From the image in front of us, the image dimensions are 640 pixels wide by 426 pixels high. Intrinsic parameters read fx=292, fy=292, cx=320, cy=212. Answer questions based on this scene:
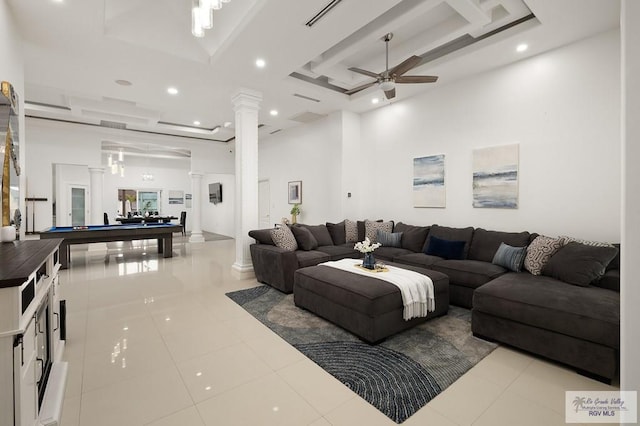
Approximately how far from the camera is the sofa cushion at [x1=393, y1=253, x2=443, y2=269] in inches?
163

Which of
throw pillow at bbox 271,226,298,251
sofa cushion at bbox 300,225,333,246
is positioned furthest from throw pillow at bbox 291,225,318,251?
sofa cushion at bbox 300,225,333,246

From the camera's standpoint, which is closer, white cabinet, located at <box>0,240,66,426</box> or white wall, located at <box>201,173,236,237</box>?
white cabinet, located at <box>0,240,66,426</box>

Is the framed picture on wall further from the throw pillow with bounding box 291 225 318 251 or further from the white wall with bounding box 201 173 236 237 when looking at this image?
the white wall with bounding box 201 173 236 237

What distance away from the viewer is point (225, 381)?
7.07 feet

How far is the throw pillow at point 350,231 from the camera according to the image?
18.9ft

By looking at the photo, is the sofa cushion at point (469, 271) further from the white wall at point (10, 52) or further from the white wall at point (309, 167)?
the white wall at point (10, 52)

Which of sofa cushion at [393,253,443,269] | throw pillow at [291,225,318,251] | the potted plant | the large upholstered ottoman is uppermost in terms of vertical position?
the potted plant

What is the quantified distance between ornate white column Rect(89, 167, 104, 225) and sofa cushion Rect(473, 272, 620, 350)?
9007mm

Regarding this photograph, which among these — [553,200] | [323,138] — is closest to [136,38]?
[323,138]

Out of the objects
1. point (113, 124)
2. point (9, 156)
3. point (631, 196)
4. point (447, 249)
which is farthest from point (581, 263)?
point (113, 124)

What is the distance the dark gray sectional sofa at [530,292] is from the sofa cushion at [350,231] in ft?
3.68

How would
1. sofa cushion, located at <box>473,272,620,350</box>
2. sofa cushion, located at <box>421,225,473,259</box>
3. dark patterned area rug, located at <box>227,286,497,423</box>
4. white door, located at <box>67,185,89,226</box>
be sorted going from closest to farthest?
dark patterned area rug, located at <box>227,286,497,423</box>
sofa cushion, located at <box>473,272,620,350</box>
sofa cushion, located at <box>421,225,473,259</box>
white door, located at <box>67,185,89,226</box>

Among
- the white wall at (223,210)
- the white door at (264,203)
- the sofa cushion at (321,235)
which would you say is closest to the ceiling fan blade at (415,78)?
the sofa cushion at (321,235)

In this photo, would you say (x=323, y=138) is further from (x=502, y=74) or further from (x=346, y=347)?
(x=346, y=347)
